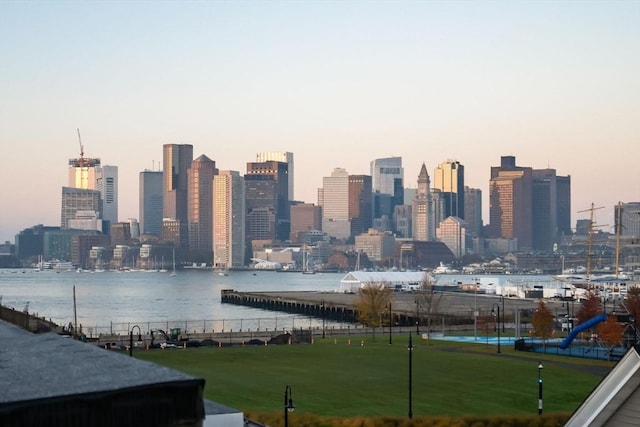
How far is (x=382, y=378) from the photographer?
41.1m

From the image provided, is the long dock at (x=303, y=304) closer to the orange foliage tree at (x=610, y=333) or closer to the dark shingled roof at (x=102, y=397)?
the orange foliage tree at (x=610, y=333)

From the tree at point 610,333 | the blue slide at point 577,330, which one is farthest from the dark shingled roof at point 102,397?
the blue slide at point 577,330

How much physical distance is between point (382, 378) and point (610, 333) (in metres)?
17.5

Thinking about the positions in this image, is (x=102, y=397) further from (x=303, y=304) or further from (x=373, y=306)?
(x=303, y=304)

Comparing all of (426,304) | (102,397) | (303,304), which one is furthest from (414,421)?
(303,304)

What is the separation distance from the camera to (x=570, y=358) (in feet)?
172

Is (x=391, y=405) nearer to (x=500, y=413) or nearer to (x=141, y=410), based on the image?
(x=500, y=413)

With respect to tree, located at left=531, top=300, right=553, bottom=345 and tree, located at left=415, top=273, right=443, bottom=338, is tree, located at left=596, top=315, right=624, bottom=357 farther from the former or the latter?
tree, located at left=415, top=273, right=443, bottom=338

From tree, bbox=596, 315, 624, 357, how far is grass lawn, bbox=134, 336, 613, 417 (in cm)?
283

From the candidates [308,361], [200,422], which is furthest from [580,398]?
[200,422]

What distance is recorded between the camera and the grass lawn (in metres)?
33.7

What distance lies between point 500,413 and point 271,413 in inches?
312

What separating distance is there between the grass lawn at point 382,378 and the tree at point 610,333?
9.30ft

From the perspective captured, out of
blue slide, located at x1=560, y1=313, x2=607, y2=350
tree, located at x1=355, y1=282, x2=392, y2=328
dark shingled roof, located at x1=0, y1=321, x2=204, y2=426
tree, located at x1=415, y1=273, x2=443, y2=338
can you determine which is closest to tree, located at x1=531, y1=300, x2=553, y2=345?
blue slide, located at x1=560, y1=313, x2=607, y2=350
